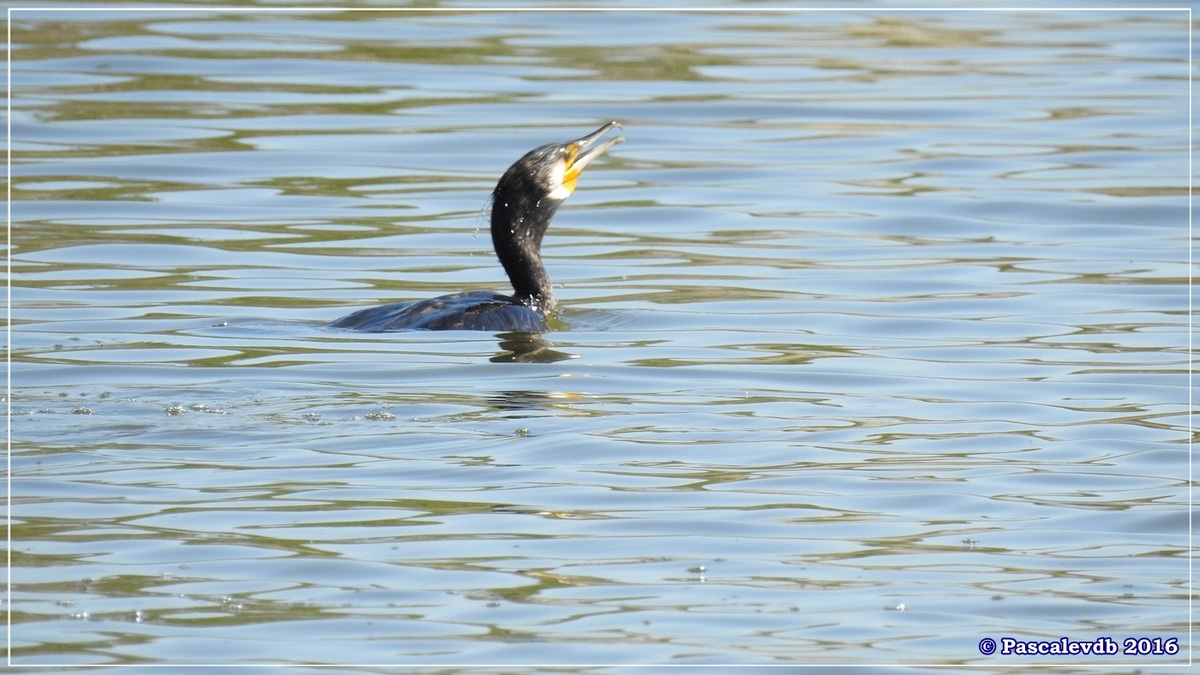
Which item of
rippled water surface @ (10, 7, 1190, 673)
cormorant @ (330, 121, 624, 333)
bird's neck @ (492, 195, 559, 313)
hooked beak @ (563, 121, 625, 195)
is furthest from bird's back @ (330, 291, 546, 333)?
hooked beak @ (563, 121, 625, 195)

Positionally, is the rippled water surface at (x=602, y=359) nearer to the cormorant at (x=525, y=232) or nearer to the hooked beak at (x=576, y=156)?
the cormorant at (x=525, y=232)

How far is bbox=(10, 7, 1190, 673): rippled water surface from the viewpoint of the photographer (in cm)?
571

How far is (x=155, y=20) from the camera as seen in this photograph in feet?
66.5

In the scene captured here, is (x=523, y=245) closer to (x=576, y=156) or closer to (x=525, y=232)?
(x=525, y=232)

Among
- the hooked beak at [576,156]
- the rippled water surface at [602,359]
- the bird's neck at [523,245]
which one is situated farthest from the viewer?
the hooked beak at [576,156]

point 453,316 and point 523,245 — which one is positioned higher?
point 523,245

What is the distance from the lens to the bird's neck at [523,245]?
422 inches

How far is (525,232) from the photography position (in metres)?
10.8

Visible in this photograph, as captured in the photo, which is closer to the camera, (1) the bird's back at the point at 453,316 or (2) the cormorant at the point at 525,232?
(1) the bird's back at the point at 453,316

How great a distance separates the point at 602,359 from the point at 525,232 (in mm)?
1528

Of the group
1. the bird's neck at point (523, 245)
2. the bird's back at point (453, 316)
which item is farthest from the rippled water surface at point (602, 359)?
the bird's neck at point (523, 245)

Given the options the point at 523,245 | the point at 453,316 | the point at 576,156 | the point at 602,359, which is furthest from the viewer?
the point at 576,156

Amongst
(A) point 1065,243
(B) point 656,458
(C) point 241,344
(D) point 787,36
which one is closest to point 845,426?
(B) point 656,458

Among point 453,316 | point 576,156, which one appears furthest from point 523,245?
point 453,316
